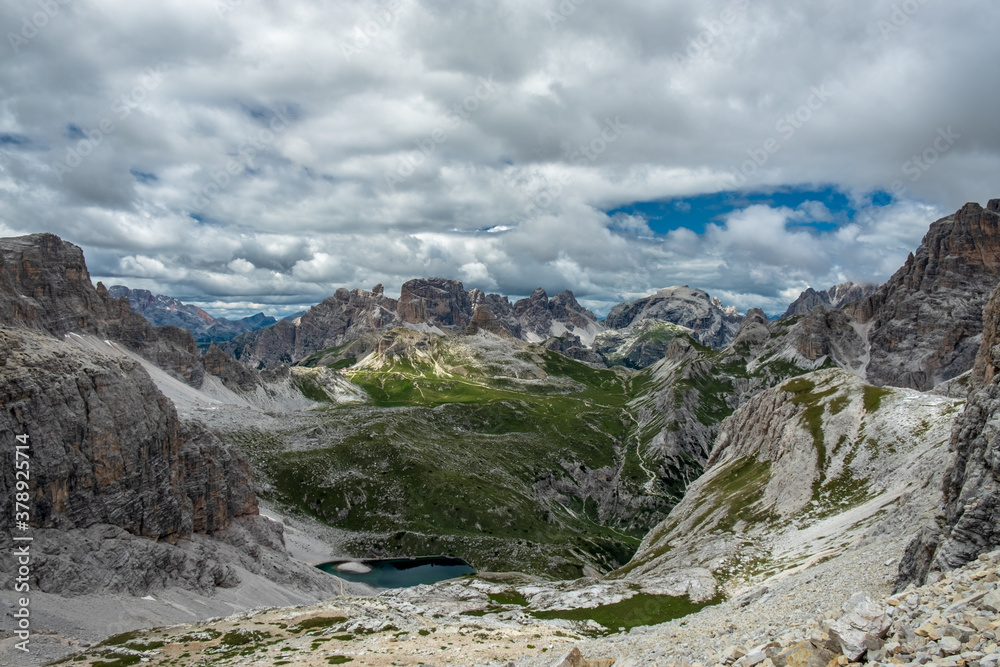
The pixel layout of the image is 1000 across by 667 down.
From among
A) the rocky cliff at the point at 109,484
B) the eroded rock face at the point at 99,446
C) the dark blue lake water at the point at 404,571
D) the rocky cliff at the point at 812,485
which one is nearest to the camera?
the rocky cliff at the point at 812,485

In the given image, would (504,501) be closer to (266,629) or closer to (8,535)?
(266,629)

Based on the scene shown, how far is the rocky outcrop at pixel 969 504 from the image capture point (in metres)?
29.3

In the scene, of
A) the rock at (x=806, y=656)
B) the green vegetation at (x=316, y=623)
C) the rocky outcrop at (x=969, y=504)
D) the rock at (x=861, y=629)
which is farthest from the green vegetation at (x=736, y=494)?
the rock at (x=806, y=656)

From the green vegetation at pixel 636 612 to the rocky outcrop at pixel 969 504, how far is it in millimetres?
31288

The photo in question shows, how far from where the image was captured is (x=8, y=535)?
6594 cm

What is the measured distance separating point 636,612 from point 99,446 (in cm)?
8063

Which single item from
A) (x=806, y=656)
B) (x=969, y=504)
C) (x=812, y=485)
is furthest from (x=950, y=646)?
(x=812, y=485)

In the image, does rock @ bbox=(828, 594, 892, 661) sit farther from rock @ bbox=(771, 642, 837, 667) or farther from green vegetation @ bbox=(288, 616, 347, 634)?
green vegetation @ bbox=(288, 616, 347, 634)

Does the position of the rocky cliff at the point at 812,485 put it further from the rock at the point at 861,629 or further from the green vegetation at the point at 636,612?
the rock at the point at 861,629

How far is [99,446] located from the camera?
3179 inches

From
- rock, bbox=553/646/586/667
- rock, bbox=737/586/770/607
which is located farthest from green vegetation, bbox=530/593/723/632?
rock, bbox=553/646/586/667

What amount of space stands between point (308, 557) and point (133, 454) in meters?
64.4

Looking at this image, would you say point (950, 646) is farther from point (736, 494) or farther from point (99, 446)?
point (736, 494)

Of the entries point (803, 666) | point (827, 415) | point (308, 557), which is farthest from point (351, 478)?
point (803, 666)
